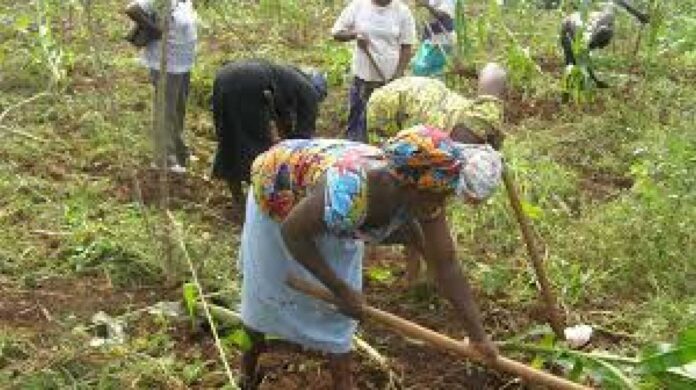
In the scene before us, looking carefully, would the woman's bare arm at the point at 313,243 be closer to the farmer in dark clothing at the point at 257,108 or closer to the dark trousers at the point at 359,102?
the farmer in dark clothing at the point at 257,108

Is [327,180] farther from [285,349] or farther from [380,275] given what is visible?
[380,275]

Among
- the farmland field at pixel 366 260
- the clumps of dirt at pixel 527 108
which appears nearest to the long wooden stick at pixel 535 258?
the farmland field at pixel 366 260

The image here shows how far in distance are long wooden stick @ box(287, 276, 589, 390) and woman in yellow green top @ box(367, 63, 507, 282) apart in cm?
100

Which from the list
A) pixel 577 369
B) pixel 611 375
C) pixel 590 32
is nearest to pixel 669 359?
pixel 611 375

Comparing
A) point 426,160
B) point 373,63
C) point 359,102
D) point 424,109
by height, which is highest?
point 426,160

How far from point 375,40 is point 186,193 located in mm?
1404

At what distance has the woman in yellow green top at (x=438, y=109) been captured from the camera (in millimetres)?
3758

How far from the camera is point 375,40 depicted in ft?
18.6

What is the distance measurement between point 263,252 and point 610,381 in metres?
1.22

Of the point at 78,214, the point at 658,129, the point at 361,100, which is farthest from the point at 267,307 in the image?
the point at 658,129

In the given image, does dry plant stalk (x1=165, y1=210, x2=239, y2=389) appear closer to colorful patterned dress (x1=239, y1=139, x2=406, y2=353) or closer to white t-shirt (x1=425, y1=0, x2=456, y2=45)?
colorful patterned dress (x1=239, y1=139, x2=406, y2=353)

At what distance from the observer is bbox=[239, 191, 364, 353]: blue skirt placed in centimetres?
317

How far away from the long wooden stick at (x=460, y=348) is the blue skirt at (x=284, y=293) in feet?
0.40

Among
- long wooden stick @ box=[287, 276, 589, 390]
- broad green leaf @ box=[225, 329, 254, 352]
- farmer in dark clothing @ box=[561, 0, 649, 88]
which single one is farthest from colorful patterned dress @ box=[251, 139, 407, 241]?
farmer in dark clothing @ box=[561, 0, 649, 88]
